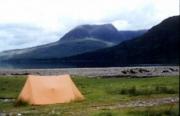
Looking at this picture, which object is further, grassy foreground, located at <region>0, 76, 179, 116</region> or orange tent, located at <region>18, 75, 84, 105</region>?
orange tent, located at <region>18, 75, 84, 105</region>

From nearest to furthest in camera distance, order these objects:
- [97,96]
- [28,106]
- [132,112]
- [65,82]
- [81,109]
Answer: [132,112]
[81,109]
[28,106]
[65,82]
[97,96]

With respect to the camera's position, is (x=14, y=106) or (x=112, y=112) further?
(x=14, y=106)

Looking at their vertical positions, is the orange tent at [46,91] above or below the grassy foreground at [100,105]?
above

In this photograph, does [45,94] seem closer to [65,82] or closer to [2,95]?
[65,82]

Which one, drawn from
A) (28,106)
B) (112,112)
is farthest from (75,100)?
(112,112)

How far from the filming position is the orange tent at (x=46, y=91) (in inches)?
1751

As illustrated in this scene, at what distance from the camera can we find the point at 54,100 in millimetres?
44812

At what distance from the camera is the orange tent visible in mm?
44469

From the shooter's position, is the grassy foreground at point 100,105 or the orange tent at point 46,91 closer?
the grassy foreground at point 100,105

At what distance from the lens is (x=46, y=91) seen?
146 feet

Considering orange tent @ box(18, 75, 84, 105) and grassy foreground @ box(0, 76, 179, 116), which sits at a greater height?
orange tent @ box(18, 75, 84, 105)

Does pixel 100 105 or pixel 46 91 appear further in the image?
pixel 46 91

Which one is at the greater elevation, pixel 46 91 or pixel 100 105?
pixel 46 91

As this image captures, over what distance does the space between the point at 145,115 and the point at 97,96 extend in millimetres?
19605
